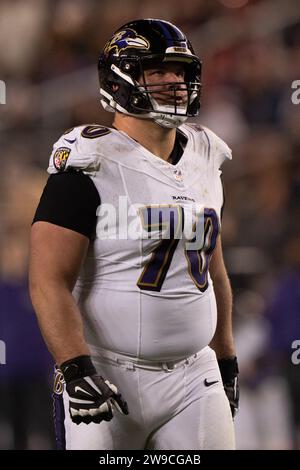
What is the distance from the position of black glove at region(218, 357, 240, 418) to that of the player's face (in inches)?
28.1

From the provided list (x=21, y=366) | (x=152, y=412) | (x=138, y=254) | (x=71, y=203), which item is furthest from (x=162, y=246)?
(x=21, y=366)

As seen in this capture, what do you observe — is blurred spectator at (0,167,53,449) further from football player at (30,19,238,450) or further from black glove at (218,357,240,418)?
football player at (30,19,238,450)

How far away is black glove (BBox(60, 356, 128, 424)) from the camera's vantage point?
6.75 ft

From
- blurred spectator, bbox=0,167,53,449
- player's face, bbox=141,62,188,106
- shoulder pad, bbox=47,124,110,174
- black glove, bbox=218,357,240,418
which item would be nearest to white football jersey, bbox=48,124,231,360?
shoulder pad, bbox=47,124,110,174

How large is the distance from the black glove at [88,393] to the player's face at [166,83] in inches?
26.0

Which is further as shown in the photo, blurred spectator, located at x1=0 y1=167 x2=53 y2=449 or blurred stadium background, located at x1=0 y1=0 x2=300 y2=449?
blurred stadium background, located at x1=0 y1=0 x2=300 y2=449

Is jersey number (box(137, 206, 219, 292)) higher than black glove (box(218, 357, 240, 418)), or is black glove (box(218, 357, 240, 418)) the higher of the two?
jersey number (box(137, 206, 219, 292))

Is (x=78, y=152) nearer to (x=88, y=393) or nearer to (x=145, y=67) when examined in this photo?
(x=145, y=67)

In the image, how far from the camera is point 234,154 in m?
4.67

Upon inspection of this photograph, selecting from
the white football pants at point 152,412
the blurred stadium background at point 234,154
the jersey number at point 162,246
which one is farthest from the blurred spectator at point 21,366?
the jersey number at point 162,246

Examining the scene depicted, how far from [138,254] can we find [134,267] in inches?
1.3

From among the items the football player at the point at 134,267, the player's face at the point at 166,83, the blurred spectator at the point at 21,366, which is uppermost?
the player's face at the point at 166,83

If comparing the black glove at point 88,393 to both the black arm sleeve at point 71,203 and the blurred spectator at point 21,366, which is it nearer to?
the black arm sleeve at point 71,203

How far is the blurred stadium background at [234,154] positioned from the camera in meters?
3.89
